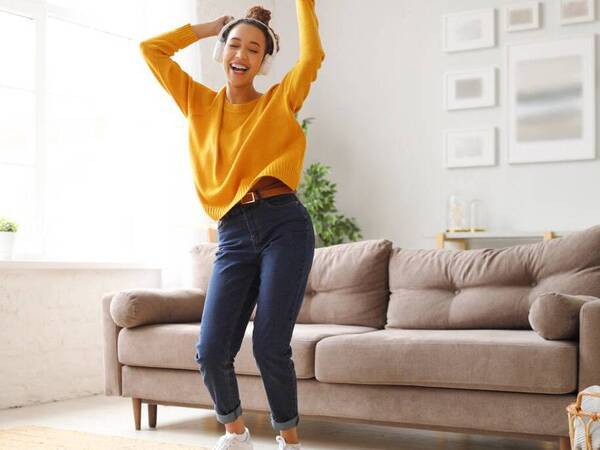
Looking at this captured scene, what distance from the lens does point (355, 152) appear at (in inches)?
223

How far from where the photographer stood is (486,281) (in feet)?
11.4

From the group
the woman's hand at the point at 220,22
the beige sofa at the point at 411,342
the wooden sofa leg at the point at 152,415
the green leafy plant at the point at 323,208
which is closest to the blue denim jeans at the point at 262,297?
A: the woman's hand at the point at 220,22

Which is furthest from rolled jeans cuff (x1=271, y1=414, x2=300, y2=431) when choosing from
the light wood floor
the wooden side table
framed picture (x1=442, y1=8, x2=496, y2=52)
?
framed picture (x1=442, y1=8, x2=496, y2=52)

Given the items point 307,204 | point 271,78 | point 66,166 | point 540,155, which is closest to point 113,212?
point 66,166

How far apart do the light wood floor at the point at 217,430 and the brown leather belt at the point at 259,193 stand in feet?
3.94

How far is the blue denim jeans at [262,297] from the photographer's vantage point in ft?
7.57

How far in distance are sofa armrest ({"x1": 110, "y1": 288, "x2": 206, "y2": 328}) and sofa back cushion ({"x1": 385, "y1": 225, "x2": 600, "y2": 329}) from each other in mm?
875

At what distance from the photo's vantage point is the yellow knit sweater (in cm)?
235

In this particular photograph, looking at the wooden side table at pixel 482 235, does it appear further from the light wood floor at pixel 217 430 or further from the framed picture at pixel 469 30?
the light wood floor at pixel 217 430

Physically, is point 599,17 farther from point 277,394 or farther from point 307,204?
point 277,394

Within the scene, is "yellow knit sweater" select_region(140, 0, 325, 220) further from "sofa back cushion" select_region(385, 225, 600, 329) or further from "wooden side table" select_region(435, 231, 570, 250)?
"wooden side table" select_region(435, 231, 570, 250)

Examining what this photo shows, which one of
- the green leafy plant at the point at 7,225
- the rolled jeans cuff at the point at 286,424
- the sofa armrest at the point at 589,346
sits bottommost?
the rolled jeans cuff at the point at 286,424

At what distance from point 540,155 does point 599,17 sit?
85 centimetres

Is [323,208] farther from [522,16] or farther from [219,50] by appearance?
[219,50]
